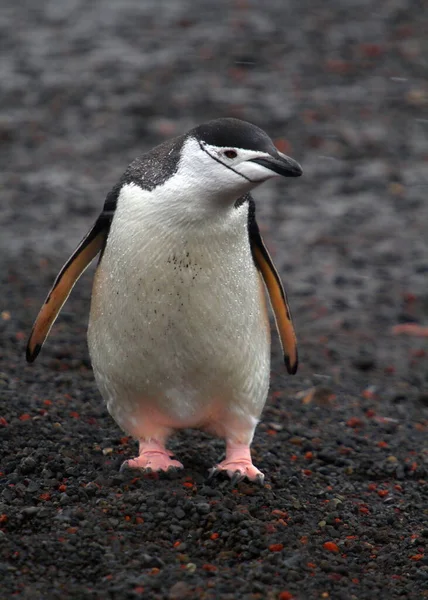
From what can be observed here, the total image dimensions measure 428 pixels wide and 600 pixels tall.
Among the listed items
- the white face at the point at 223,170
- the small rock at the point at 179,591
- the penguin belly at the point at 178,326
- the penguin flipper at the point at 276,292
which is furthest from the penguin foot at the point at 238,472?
the white face at the point at 223,170

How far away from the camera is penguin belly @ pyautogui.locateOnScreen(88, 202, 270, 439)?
4.01 metres

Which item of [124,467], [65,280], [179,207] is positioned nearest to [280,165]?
[179,207]

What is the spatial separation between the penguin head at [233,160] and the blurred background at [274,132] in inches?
98.8

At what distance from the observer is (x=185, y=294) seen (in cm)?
404

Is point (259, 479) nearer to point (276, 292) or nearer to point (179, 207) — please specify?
point (276, 292)

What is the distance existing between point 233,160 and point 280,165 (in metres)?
0.18

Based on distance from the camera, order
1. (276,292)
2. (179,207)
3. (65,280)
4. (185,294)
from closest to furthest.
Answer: (179,207)
(185,294)
(65,280)
(276,292)

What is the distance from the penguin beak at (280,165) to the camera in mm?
3662

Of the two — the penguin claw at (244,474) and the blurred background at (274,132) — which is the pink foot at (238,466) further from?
the blurred background at (274,132)

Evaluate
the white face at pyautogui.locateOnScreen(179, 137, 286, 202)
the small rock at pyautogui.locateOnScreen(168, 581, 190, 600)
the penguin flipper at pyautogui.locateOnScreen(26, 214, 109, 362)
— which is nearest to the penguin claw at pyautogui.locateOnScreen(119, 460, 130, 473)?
the penguin flipper at pyautogui.locateOnScreen(26, 214, 109, 362)

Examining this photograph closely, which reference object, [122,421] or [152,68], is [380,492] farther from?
[152,68]

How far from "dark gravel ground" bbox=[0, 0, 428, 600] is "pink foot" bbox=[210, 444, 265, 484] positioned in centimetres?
7

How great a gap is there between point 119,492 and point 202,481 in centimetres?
39

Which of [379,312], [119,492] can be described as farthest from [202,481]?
[379,312]
